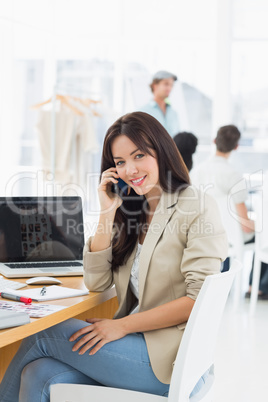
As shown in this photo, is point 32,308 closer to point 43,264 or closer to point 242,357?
point 43,264

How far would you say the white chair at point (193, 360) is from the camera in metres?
1.35

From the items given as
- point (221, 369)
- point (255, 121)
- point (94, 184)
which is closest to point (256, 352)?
point (221, 369)

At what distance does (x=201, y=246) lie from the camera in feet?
5.22

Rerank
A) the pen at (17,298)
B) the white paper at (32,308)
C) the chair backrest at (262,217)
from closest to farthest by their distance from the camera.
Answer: the white paper at (32,308) → the pen at (17,298) → the chair backrest at (262,217)

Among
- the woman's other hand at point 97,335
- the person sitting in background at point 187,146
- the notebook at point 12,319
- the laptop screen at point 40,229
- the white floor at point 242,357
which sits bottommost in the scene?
the white floor at point 242,357

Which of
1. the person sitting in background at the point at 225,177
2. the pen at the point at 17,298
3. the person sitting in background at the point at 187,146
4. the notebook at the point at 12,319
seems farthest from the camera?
the person sitting in background at the point at 225,177

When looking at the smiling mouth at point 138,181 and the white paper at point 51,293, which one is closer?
the white paper at point 51,293

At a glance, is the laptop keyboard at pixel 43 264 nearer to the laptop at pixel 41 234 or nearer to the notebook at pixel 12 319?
the laptop at pixel 41 234

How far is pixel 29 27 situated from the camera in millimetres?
5352

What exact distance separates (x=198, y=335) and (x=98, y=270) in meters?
0.48

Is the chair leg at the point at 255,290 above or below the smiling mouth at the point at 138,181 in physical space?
below

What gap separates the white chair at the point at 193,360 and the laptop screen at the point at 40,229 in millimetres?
651

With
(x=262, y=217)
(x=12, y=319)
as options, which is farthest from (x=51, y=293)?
(x=262, y=217)

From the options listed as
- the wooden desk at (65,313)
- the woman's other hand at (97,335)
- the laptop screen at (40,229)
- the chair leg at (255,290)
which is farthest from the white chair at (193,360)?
the chair leg at (255,290)
